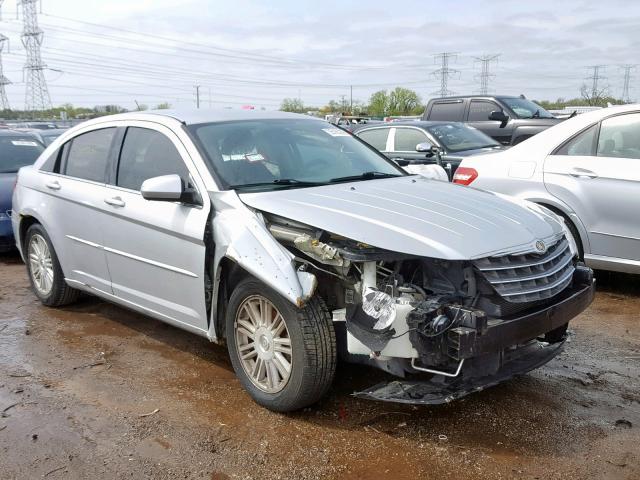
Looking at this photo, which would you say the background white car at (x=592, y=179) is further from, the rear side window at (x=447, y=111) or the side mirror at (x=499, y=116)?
the rear side window at (x=447, y=111)

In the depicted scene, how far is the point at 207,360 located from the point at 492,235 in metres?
2.22

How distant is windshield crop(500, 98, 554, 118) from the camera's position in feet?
45.0

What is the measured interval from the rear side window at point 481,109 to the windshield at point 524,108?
275 millimetres

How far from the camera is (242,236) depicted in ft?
12.1

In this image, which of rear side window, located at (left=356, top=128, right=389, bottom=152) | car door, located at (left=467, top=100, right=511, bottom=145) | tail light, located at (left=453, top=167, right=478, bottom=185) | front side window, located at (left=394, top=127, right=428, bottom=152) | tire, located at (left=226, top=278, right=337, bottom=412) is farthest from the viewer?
car door, located at (left=467, top=100, right=511, bottom=145)

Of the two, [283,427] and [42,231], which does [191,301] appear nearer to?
[283,427]

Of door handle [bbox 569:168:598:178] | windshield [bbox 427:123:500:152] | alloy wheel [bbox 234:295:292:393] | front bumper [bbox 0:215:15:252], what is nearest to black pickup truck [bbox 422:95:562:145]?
windshield [bbox 427:123:500:152]

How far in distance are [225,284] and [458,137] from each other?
7033 mm

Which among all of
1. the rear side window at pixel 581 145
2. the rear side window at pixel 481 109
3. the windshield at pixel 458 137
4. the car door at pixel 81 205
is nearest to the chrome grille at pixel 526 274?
the rear side window at pixel 581 145

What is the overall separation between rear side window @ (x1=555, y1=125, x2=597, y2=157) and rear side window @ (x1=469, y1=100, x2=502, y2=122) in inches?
307

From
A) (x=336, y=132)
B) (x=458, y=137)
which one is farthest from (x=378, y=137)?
(x=336, y=132)

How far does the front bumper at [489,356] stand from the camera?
3.12m

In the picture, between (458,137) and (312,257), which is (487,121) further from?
(312,257)

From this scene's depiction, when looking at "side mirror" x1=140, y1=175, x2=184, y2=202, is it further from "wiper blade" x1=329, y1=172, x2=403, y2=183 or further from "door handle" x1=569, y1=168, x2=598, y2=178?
"door handle" x1=569, y1=168, x2=598, y2=178
